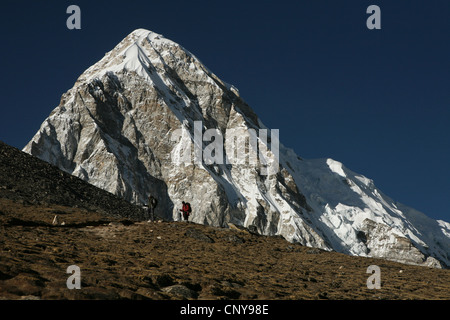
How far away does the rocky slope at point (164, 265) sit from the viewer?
13.7 metres

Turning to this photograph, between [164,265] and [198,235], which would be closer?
[164,265]

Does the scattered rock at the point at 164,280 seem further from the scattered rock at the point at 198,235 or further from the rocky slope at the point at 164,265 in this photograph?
the scattered rock at the point at 198,235

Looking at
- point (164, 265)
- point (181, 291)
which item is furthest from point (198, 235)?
point (181, 291)

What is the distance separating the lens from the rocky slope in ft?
44.9

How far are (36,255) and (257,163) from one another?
176805 mm

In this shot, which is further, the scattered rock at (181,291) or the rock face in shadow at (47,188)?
the rock face in shadow at (47,188)

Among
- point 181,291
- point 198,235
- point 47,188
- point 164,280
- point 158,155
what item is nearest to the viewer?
point 181,291

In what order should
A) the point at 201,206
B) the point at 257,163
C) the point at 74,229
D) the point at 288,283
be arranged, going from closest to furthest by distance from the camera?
the point at 288,283
the point at 74,229
the point at 201,206
the point at 257,163

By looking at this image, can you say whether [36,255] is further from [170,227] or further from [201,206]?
[201,206]

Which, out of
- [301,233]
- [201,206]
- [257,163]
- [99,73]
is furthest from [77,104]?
[301,233]

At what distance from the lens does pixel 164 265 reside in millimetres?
19062

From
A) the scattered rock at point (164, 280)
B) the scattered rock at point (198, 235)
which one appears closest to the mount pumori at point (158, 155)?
the scattered rock at point (198, 235)

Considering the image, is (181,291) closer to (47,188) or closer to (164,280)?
(164,280)

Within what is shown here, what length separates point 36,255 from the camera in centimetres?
1658
